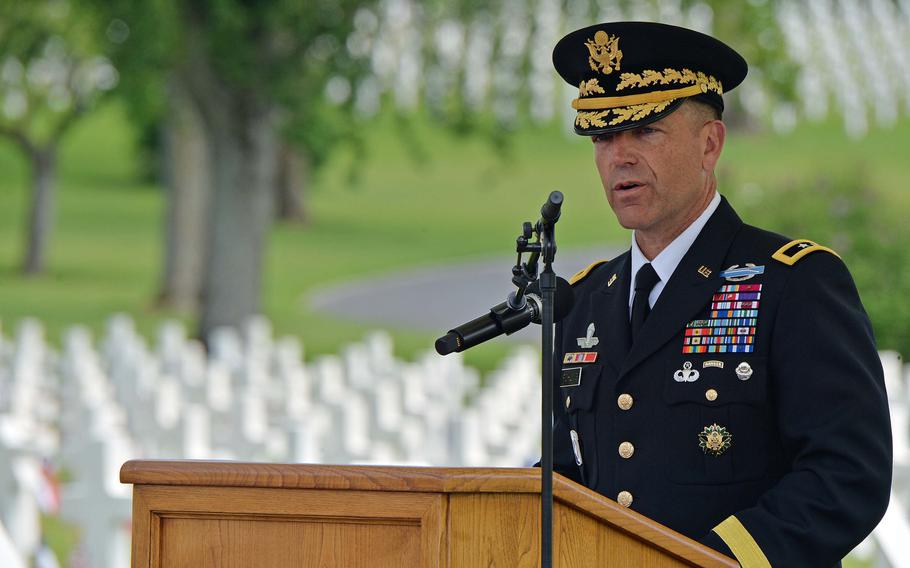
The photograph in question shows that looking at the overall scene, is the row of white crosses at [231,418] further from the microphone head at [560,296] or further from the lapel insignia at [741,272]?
the microphone head at [560,296]

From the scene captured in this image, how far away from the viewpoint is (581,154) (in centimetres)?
5456

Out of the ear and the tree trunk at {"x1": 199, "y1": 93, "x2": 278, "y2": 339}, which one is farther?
the tree trunk at {"x1": 199, "y1": 93, "x2": 278, "y2": 339}

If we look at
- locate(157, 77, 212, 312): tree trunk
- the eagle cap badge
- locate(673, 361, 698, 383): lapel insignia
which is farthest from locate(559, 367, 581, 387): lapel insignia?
locate(157, 77, 212, 312): tree trunk

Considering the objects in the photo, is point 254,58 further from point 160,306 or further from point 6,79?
point 6,79

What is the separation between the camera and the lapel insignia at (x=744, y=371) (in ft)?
8.71

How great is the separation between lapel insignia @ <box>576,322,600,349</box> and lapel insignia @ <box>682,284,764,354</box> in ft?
0.90

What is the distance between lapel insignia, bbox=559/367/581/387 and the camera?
301 centimetres

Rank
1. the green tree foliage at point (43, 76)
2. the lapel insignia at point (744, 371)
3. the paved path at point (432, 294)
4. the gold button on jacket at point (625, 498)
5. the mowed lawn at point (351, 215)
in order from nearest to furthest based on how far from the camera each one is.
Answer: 1. the lapel insignia at point (744, 371)
2. the gold button on jacket at point (625, 498)
3. the green tree foliage at point (43, 76)
4. the paved path at point (432, 294)
5. the mowed lawn at point (351, 215)

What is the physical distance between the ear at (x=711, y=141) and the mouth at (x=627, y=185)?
157 mm

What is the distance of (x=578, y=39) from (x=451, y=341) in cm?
95

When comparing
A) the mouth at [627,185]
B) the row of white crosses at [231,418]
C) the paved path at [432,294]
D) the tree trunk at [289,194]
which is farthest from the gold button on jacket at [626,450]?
the tree trunk at [289,194]

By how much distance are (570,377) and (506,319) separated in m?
0.76

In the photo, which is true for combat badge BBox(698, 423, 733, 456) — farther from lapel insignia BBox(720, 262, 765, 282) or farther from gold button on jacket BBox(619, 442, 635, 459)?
lapel insignia BBox(720, 262, 765, 282)

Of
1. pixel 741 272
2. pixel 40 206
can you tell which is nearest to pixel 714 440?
pixel 741 272
